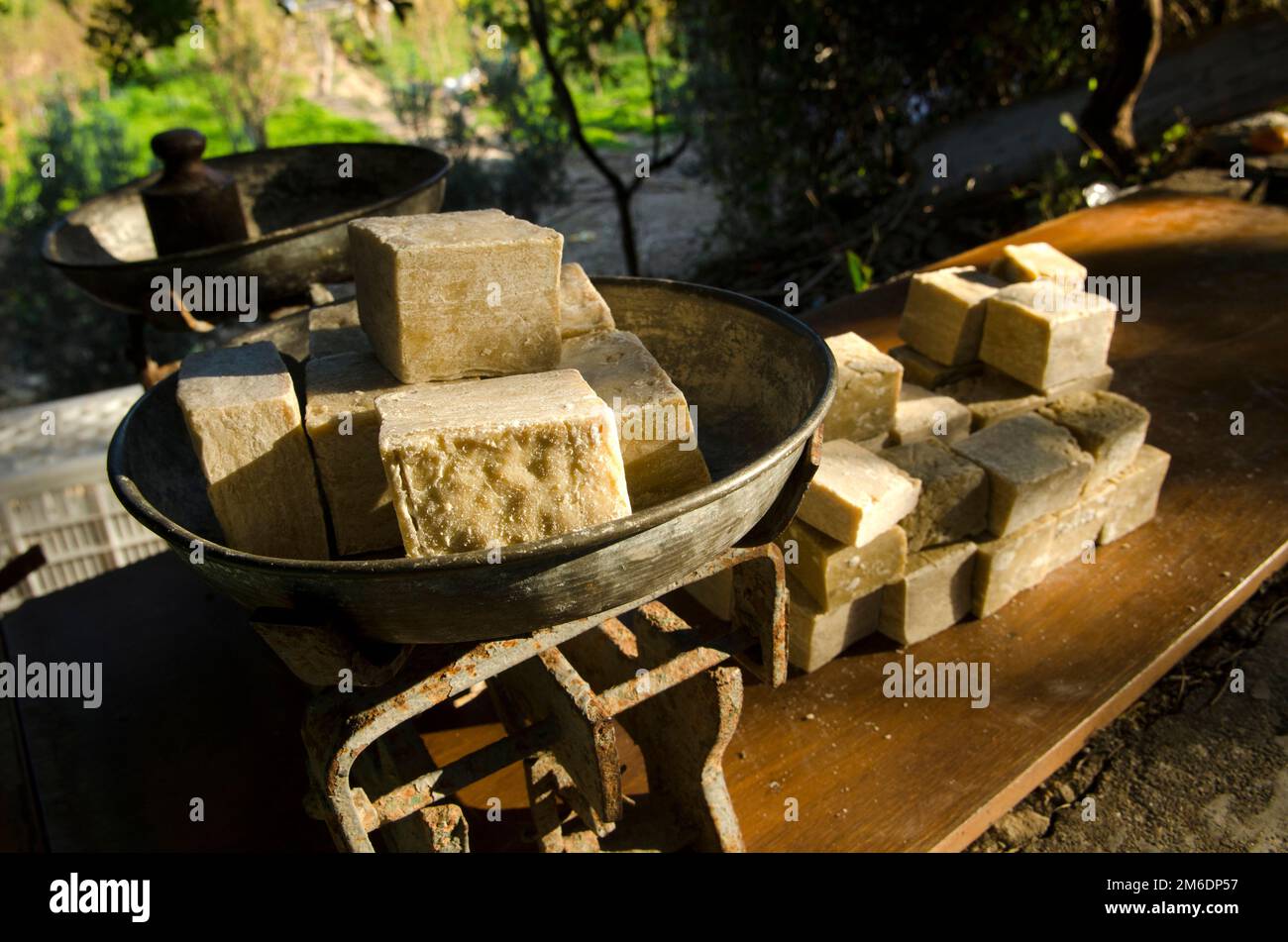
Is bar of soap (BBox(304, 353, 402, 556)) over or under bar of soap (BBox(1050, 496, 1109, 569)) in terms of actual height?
over

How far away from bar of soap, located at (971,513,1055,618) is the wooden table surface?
1.8 inches

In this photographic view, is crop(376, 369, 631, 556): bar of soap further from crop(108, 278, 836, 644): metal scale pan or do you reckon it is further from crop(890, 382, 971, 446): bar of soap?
crop(890, 382, 971, 446): bar of soap

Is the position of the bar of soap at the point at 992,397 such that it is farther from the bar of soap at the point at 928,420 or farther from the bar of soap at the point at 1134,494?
the bar of soap at the point at 1134,494

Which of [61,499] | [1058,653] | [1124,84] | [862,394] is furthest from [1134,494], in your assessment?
[61,499]

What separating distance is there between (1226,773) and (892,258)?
4003mm

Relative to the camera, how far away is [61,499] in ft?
13.2

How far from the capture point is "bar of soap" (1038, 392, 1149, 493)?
2.63 meters

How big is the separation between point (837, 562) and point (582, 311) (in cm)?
87

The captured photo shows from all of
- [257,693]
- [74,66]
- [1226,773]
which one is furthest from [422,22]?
[1226,773]

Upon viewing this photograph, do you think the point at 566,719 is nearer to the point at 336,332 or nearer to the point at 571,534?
the point at 571,534

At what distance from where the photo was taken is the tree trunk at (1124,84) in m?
5.08

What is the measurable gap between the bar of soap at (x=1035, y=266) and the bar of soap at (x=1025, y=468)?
612 millimetres

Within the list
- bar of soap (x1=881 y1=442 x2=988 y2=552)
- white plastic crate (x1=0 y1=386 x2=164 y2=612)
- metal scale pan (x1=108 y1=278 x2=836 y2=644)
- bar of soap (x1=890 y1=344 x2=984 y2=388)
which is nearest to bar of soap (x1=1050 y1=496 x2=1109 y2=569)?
bar of soap (x1=881 y1=442 x2=988 y2=552)
